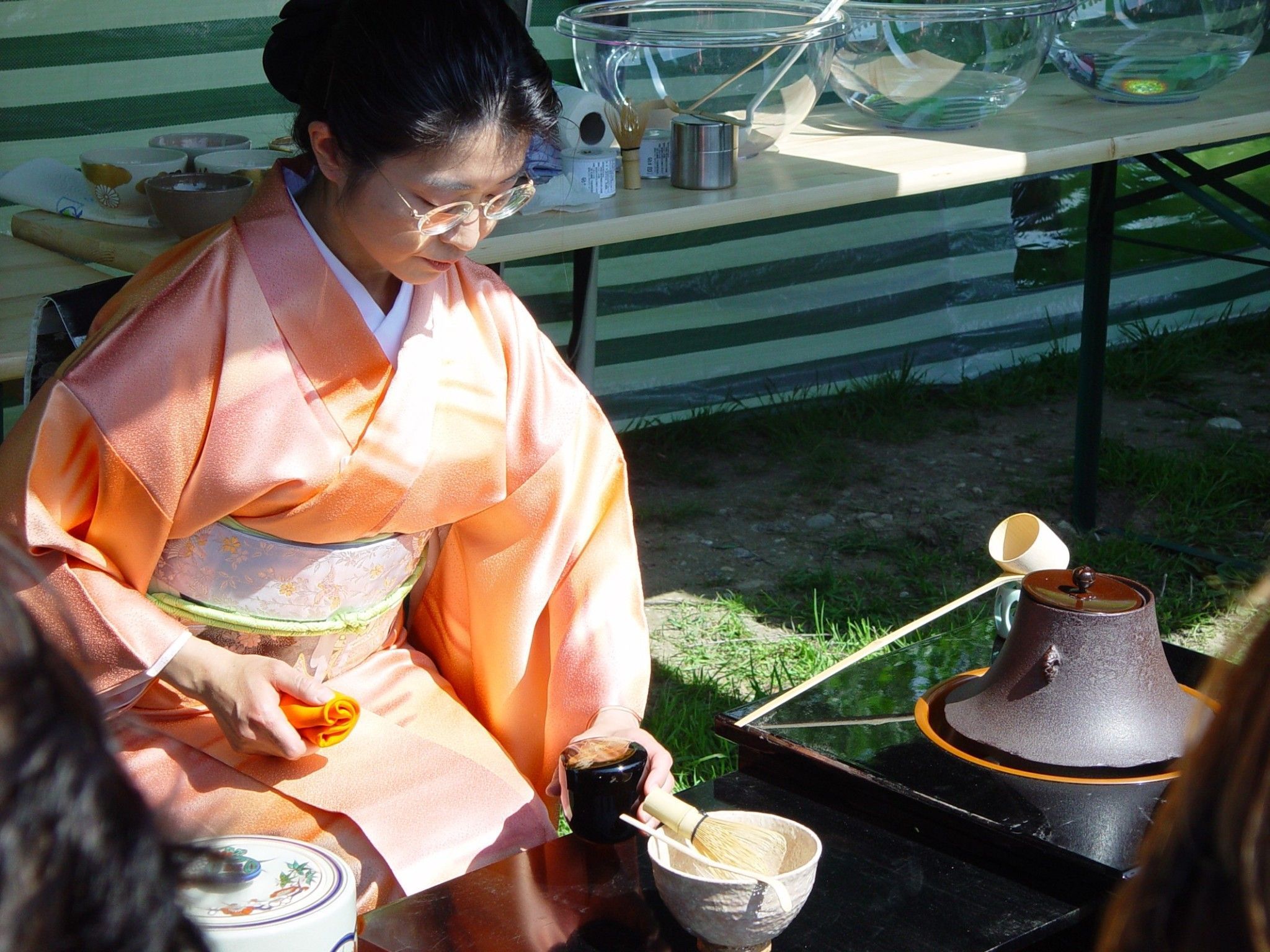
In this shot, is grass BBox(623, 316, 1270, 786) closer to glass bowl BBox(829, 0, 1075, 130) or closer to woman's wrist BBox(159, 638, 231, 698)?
glass bowl BBox(829, 0, 1075, 130)

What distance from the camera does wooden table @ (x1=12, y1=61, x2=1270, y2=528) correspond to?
2629 mm

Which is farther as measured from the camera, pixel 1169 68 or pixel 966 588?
pixel 966 588

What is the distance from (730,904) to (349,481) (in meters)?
0.84

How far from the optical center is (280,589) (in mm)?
2057

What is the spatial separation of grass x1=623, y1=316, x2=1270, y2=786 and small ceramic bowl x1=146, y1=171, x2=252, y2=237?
1448 millimetres

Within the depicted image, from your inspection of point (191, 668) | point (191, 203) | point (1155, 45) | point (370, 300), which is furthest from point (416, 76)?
point (1155, 45)

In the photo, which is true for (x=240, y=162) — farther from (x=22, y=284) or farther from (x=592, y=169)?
(x=592, y=169)

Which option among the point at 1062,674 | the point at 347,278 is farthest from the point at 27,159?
the point at 1062,674

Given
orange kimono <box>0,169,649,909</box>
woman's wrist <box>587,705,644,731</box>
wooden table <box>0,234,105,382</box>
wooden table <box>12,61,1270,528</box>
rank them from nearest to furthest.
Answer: orange kimono <box>0,169,649,909</box> < woman's wrist <box>587,705,644,731</box> < wooden table <box>0,234,105,382</box> < wooden table <box>12,61,1270,528</box>

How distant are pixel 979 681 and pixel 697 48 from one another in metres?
1.77

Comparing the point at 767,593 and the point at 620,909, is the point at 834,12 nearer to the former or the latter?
the point at 767,593

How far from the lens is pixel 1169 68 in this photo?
356 cm

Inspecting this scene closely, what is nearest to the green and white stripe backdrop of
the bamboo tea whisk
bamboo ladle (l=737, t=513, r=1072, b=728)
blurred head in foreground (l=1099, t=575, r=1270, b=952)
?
the bamboo tea whisk

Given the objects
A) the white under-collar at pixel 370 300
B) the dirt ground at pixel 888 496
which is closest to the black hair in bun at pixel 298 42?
the white under-collar at pixel 370 300
